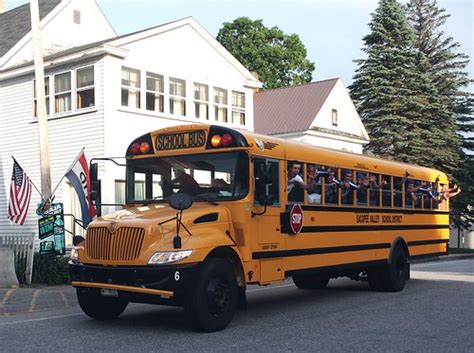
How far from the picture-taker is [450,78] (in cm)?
4125

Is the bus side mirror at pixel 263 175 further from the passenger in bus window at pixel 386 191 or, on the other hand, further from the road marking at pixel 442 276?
the road marking at pixel 442 276

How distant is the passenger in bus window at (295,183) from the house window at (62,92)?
44.7ft

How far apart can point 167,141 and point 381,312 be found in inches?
167

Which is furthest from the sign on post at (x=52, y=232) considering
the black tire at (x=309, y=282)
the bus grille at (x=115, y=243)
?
the bus grille at (x=115, y=243)

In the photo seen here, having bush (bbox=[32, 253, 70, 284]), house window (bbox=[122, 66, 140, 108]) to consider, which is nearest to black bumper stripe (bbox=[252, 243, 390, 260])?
bush (bbox=[32, 253, 70, 284])

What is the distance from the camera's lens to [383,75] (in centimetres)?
3594

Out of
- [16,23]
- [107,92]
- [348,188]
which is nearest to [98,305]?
[348,188]

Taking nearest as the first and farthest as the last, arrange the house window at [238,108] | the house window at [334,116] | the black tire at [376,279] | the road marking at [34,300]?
the road marking at [34,300], the black tire at [376,279], the house window at [238,108], the house window at [334,116]

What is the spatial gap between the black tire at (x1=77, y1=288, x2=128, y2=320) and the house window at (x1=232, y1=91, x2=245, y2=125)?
1641 centimetres

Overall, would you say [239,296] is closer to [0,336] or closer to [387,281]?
[0,336]

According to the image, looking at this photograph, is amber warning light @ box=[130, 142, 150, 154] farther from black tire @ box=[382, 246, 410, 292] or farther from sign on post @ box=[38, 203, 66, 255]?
black tire @ box=[382, 246, 410, 292]

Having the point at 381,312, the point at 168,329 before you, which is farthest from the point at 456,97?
the point at 168,329

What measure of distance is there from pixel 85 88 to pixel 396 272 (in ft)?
40.5

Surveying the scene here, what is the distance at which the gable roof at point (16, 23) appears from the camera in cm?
2477
